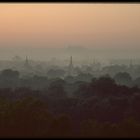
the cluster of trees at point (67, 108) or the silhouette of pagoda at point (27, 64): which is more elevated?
the silhouette of pagoda at point (27, 64)

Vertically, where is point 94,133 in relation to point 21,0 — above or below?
below

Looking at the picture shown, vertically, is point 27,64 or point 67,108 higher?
point 27,64

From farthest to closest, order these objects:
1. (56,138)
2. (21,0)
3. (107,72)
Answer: (107,72), (56,138), (21,0)

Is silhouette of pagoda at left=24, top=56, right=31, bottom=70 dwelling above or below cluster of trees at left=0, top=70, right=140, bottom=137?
above

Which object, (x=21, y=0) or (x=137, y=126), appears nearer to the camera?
(x=21, y=0)

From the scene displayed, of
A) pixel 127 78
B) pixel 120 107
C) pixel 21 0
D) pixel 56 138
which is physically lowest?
pixel 56 138

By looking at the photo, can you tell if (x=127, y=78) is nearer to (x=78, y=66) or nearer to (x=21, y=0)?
(x=78, y=66)

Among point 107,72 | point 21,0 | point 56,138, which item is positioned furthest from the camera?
point 107,72

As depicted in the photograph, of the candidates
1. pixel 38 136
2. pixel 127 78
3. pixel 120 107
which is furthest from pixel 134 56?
pixel 38 136
